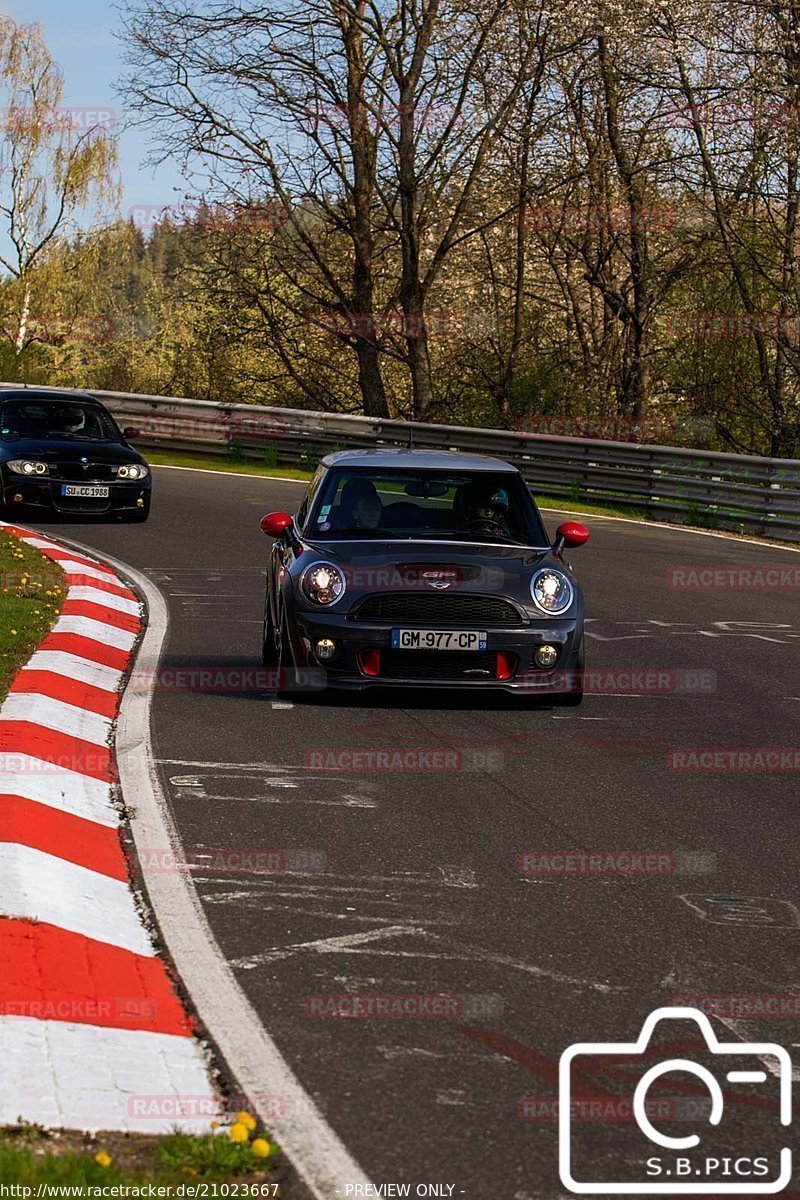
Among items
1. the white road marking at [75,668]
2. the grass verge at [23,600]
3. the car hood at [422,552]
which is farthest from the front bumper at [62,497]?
the car hood at [422,552]

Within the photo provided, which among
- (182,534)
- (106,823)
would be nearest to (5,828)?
(106,823)

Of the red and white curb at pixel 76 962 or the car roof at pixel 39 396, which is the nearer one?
the red and white curb at pixel 76 962

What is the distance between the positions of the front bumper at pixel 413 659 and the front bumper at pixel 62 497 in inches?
423

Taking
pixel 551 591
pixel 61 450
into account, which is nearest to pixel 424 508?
pixel 551 591

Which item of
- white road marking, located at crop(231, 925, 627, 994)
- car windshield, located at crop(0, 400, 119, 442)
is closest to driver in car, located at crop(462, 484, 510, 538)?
white road marking, located at crop(231, 925, 627, 994)

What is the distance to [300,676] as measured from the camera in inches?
373

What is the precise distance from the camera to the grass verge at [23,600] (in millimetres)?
10281

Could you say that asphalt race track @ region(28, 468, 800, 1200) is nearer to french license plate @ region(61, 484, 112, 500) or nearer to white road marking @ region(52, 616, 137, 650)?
white road marking @ region(52, 616, 137, 650)

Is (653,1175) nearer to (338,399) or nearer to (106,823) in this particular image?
(106,823)

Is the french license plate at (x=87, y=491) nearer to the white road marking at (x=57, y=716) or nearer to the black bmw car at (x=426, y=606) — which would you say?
the black bmw car at (x=426, y=606)

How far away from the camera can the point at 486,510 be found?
10.4 metres

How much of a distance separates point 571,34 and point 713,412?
698 cm

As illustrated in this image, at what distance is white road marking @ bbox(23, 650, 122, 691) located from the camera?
9797 millimetres

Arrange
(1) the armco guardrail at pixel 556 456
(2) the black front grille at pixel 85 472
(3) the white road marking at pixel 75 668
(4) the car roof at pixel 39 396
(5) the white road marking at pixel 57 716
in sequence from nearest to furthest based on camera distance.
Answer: (5) the white road marking at pixel 57 716 < (3) the white road marking at pixel 75 668 < (2) the black front grille at pixel 85 472 < (4) the car roof at pixel 39 396 < (1) the armco guardrail at pixel 556 456
